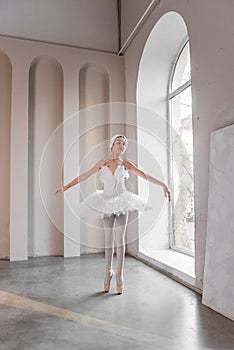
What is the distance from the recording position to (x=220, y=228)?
2.00 meters

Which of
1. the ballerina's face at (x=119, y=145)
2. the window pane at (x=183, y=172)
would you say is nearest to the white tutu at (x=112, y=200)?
the ballerina's face at (x=119, y=145)

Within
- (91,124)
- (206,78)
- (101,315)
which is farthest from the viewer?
(91,124)

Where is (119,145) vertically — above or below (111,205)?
above

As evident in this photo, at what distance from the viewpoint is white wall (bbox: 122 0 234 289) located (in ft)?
6.77

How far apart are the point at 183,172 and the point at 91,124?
152cm

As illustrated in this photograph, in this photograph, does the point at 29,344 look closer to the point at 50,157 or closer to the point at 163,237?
the point at 163,237

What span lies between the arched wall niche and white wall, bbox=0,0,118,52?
40cm

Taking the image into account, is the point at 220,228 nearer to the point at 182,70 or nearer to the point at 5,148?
the point at 182,70

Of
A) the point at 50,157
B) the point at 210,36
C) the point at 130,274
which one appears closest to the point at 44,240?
the point at 50,157

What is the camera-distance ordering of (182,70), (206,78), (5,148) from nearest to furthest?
1. (206,78)
2. (182,70)
3. (5,148)

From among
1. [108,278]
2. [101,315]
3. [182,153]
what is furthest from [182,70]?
[101,315]

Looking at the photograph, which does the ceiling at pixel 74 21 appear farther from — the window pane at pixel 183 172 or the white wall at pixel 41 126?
the window pane at pixel 183 172

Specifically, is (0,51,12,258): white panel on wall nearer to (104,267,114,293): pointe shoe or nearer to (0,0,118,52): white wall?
(0,0,118,52): white wall

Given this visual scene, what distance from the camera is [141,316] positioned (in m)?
1.91
